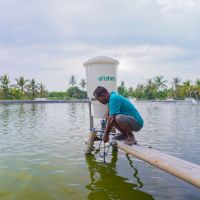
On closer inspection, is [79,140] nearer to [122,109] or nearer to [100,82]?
[100,82]

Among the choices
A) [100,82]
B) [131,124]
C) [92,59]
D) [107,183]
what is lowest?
[107,183]

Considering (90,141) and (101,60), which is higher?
(101,60)

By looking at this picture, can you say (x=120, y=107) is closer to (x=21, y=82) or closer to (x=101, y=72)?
(x=101, y=72)

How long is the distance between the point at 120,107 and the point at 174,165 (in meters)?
2.26

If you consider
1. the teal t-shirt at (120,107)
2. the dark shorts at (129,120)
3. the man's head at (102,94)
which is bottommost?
the dark shorts at (129,120)

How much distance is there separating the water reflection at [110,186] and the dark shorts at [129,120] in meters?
1.15

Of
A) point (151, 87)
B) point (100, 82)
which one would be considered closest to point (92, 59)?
point (100, 82)

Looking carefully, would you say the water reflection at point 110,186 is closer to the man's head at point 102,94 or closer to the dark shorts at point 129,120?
the dark shorts at point 129,120

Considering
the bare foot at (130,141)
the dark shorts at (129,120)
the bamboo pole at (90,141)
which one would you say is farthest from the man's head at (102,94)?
the bamboo pole at (90,141)

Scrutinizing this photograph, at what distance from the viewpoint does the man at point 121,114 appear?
255 inches

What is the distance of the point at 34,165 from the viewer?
8141mm

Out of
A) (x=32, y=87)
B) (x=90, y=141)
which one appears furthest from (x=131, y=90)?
(x=90, y=141)

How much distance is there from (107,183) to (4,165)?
311 centimetres

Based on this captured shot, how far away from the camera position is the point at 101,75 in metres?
8.39
